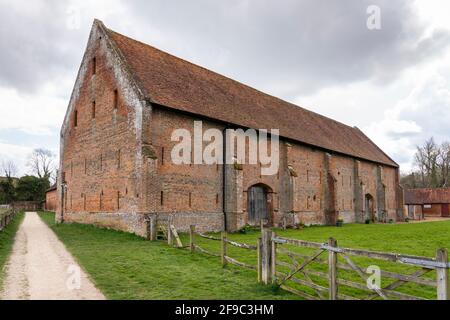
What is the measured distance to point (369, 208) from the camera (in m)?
37.4

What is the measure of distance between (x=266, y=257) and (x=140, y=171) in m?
10.5

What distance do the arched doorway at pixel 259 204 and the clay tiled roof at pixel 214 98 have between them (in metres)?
4.05

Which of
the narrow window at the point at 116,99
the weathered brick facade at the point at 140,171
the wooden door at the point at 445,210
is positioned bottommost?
the wooden door at the point at 445,210

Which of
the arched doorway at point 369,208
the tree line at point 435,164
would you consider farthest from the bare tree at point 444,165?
the arched doorway at point 369,208

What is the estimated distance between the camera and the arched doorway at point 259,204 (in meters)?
23.1

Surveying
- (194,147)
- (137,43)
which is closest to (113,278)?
(194,147)

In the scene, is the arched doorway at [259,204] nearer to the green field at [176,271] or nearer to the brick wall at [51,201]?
the green field at [176,271]

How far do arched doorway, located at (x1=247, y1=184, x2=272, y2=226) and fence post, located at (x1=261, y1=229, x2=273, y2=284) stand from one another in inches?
564

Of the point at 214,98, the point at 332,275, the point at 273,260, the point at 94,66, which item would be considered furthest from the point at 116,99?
the point at 332,275

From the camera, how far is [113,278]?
Answer: 8883 millimetres

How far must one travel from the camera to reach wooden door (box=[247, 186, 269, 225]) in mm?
23125

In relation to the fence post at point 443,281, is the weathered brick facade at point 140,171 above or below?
above

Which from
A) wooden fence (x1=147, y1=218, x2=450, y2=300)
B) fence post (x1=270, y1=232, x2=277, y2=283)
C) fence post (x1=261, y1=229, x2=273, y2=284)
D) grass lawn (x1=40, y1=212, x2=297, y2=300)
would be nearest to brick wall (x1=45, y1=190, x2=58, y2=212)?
grass lawn (x1=40, y1=212, x2=297, y2=300)

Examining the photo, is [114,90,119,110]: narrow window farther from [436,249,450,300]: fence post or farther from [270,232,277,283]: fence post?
[436,249,450,300]: fence post
